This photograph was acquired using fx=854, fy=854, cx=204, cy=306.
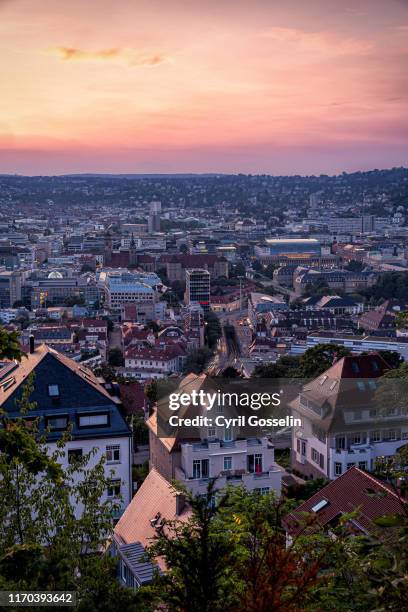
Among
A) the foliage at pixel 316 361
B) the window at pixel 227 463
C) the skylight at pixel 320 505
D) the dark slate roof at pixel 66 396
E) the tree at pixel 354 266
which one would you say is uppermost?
the dark slate roof at pixel 66 396

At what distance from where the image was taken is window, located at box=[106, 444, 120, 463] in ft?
19.3

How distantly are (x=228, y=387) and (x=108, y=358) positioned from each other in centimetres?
1343

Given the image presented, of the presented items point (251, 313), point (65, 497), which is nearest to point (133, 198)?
point (251, 313)

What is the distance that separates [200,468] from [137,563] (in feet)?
7.52

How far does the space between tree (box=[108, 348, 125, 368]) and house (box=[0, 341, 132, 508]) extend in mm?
13801

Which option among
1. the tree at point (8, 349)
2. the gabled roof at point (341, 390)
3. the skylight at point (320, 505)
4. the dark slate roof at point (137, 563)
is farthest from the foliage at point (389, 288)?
the tree at point (8, 349)

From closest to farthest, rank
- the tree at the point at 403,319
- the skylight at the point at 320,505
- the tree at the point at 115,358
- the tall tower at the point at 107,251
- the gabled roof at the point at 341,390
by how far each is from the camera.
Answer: the tree at the point at 403,319 < the skylight at the point at 320,505 < the gabled roof at the point at 341,390 < the tree at the point at 115,358 < the tall tower at the point at 107,251

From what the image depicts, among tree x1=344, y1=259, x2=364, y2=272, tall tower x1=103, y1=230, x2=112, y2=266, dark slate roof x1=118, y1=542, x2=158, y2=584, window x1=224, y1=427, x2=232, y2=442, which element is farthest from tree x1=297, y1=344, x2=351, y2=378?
tall tower x1=103, y1=230, x2=112, y2=266

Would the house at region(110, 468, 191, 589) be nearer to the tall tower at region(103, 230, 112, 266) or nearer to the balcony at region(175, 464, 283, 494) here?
the balcony at region(175, 464, 283, 494)

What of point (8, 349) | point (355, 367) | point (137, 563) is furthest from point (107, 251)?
point (8, 349)

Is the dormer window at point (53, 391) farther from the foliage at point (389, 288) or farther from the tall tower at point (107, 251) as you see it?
the tall tower at point (107, 251)

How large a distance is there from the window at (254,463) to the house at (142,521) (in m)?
1.41

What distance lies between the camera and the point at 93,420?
19.3ft

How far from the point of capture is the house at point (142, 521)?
3.96 metres
